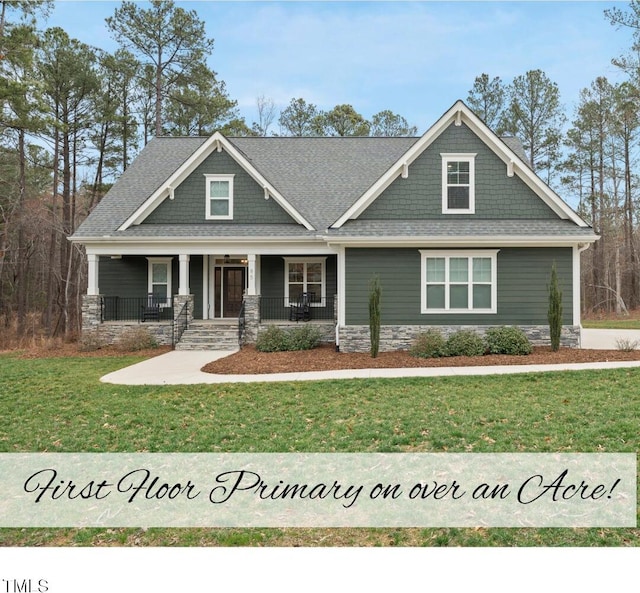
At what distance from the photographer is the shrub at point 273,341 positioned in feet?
47.1

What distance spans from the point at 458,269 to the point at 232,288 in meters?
8.75

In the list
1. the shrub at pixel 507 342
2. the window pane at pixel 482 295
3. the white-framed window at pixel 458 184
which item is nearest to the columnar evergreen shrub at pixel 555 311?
the shrub at pixel 507 342

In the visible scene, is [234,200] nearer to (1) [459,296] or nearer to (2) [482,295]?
(1) [459,296]

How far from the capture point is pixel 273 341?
47.4ft

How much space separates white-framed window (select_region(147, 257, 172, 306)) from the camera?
703 inches

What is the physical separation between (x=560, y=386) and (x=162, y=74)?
28.2 meters

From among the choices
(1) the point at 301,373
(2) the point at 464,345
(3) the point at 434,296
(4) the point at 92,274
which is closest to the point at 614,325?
(3) the point at 434,296

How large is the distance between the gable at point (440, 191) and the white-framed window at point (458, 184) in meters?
0.13

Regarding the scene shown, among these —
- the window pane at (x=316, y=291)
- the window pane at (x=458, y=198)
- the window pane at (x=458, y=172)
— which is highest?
the window pane at (x=458, y=172)

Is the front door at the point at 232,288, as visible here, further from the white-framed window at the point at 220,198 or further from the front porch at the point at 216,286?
the white-framed window at the point at 220,198

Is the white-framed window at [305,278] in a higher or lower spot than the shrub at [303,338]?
higher

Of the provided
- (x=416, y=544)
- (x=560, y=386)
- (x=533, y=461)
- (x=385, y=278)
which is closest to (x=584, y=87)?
(x=385, y=278)

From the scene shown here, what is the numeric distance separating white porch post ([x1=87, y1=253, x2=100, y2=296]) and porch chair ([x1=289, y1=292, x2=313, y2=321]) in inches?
276

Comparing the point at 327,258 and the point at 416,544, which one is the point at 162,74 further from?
the point at 416,544
